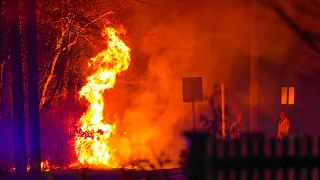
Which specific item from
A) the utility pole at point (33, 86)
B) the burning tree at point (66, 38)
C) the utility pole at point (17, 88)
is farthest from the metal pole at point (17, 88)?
the burning tree at point (66, 38)

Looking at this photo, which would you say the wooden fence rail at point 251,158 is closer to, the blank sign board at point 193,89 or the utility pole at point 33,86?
the utility pole at point 33,86

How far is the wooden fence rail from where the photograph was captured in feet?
16.4

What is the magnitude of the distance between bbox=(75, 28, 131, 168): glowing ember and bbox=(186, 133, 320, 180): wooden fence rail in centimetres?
1046

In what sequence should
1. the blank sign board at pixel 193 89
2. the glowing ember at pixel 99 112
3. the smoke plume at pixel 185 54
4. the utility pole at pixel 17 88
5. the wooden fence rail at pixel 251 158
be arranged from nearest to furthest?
the wooden fence rail at pixel 251 158 < the utility pole at pixel 17 88 < the blank sign board at pixel 193 89 < the glowing ember at pixel 99 112 < the smoke plume at pixel 185 54

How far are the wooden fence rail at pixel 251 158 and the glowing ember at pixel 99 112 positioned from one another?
1046cm

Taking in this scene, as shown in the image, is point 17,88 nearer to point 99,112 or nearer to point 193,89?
point 193,89

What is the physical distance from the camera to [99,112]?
16656mm

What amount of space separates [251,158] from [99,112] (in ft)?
39.7

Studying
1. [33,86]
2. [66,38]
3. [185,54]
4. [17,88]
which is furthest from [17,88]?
[185,54]

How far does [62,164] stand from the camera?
1545cm

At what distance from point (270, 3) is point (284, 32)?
747cm

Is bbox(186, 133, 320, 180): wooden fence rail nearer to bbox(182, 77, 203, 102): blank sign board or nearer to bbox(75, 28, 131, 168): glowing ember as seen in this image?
bbox(182, 77, 203, 102): blank sign board

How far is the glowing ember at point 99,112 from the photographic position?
51.2 ft

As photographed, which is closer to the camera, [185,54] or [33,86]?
[33,86]
